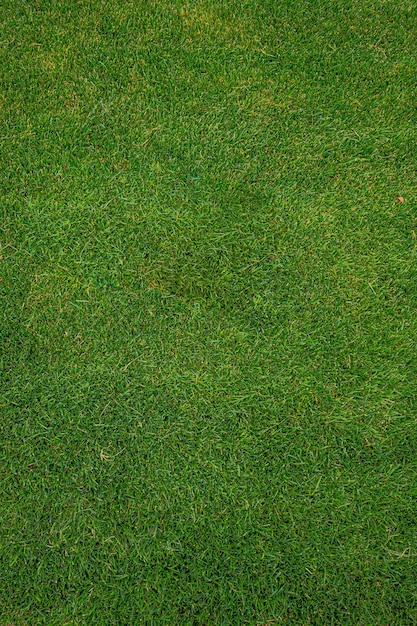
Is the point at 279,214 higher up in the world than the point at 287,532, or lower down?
higher up

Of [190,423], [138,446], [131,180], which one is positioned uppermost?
[131,180]

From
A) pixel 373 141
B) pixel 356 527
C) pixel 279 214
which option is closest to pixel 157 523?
pixel 356 527

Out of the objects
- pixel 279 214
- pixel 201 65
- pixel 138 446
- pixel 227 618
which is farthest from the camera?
pixel 201 65

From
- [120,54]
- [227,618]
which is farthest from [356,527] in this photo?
[120,54]

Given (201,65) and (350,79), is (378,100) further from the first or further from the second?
(201,65)

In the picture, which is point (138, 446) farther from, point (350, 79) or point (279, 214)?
point (350, 79)

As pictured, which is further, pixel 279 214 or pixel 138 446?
pixel 279 214

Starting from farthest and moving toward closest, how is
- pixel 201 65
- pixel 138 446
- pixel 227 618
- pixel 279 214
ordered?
pixel 201 65
pixel 279 214
pixel 138 446
pixel 227 618
